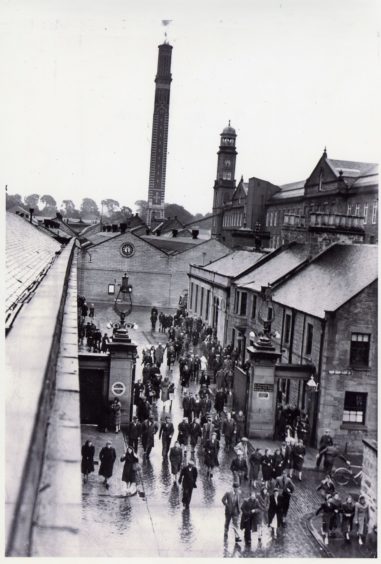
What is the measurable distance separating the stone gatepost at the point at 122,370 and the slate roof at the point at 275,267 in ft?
35.9

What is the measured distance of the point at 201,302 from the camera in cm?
4569

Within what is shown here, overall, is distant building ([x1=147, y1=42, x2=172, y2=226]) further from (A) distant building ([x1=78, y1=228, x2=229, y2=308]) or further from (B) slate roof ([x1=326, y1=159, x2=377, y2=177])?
(A) distant building ([x1=78, y1=228, x2=229, y2=308])

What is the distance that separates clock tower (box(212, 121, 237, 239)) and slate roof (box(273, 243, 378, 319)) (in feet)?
207

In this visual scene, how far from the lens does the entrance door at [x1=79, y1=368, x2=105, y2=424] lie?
20547 mm

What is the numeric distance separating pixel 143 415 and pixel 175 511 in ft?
21.4

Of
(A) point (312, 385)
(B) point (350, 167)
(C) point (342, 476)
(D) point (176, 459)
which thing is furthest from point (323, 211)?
(D) point (176, 459)

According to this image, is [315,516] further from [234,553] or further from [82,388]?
[82,388]

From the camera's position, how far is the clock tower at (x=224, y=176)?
93.1 m

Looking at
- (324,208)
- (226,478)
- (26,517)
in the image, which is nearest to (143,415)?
(226,478)

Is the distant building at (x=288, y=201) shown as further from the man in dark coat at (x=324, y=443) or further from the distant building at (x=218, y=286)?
the man in dark coat at (x=324, y=443)

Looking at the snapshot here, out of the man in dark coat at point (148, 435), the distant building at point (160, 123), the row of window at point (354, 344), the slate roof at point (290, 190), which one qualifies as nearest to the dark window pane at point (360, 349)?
the row of window at point (354, 344)

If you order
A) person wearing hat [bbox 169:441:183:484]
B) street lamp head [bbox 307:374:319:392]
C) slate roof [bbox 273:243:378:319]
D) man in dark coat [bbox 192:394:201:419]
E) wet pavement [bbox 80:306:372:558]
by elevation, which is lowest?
wet pavement [bbox 80:306:372:558]

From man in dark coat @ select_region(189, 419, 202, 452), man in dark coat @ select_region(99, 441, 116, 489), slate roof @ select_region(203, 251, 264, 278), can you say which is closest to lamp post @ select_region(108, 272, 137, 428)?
man in dark coat @ select_region(189, 419, 202, 452)

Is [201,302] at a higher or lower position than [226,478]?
higher
